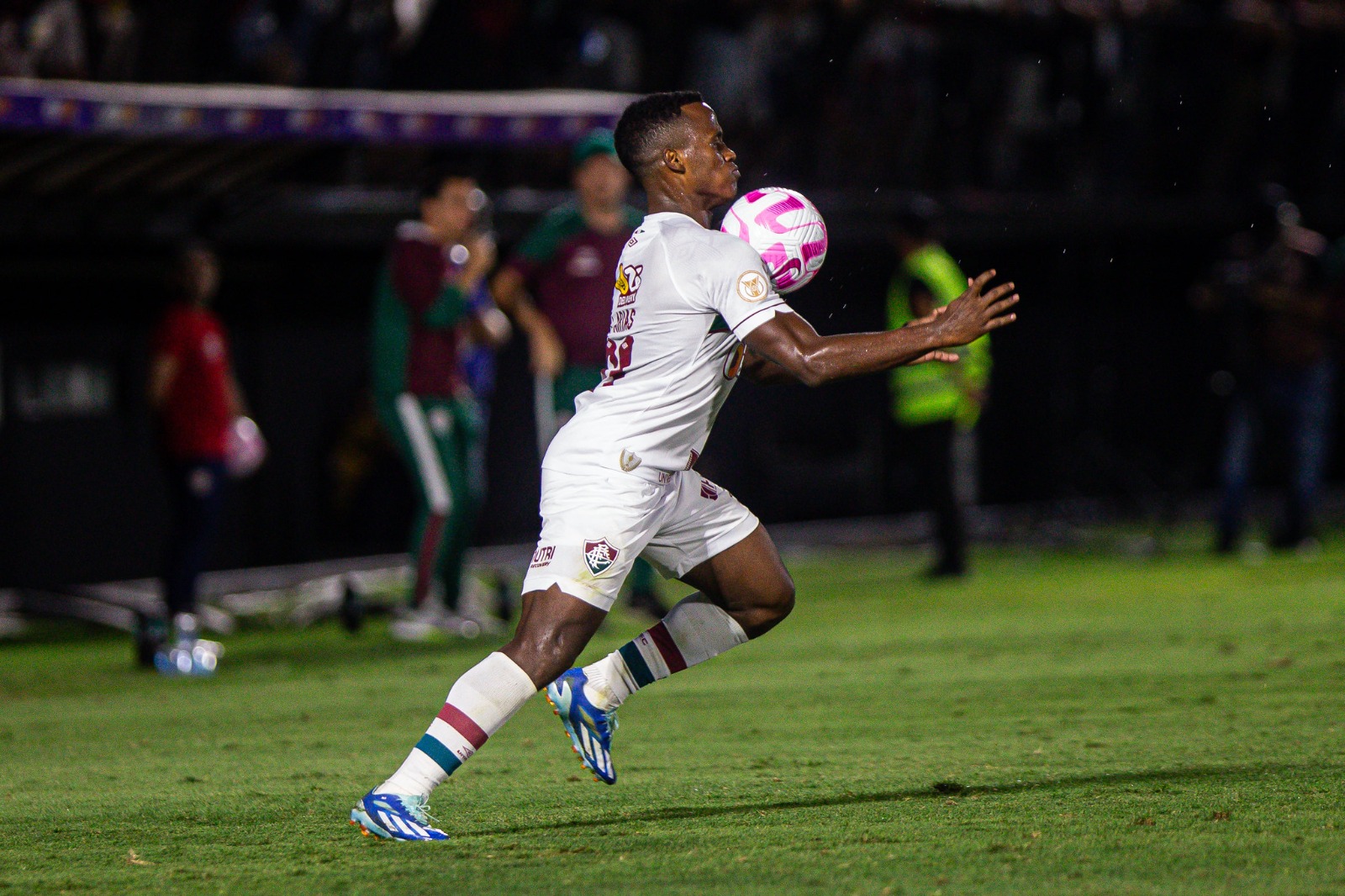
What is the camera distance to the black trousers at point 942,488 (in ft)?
38.1

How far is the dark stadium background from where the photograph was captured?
37.4ft

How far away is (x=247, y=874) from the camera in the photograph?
13.9ft

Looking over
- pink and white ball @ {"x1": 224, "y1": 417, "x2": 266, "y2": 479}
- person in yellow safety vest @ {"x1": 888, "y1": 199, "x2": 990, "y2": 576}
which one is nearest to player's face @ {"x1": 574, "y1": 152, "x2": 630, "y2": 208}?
pink and white ball @ {"x1": 224, "y1": 417, "x2": 266, "y2": 479}

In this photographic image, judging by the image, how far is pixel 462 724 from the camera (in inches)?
178

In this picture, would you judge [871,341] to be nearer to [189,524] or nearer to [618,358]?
[618,358]

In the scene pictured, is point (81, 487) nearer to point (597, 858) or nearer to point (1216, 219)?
point (597, 858)

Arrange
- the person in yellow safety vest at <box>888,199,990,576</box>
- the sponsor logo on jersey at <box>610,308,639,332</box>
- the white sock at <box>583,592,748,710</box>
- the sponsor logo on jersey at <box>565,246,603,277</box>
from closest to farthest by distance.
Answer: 1. the sponsor logo on jersey at <box>610,308,639,332</box>
2. the white sock at <box>583,592,748,710</box>
3. the sponsor logo on jersey at <box>565,246,603,277</box>
4. the person in yellow safety vest at <box>888,199,990,576</box>

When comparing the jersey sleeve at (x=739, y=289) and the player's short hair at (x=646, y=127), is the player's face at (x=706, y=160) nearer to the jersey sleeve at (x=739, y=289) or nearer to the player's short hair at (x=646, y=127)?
the player's short hair at (x=646, y=127)

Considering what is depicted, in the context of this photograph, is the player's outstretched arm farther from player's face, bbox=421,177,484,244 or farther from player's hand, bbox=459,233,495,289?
player's face, bbox=421,177,484,244

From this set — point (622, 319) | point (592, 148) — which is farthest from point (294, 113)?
point (622, 319)

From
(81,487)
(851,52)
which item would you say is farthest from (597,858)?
(851,52)

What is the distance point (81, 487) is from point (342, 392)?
6.83ft

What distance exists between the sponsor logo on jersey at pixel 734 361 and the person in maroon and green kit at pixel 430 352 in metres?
4.42

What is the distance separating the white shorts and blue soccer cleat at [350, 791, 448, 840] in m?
0.64
